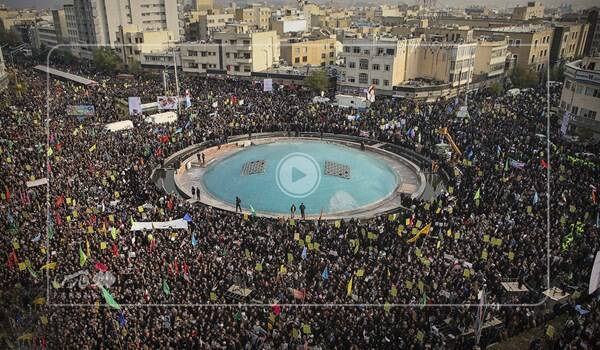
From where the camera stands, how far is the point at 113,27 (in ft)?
302

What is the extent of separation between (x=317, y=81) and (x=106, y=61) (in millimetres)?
44053

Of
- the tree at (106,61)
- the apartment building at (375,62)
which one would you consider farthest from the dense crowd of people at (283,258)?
the tree at (106,61)

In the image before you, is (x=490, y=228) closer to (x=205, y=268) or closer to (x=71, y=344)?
(x=205, y=268)

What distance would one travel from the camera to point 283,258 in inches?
813

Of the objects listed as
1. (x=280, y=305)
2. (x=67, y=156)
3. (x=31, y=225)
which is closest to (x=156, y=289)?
(x=280, y=305)

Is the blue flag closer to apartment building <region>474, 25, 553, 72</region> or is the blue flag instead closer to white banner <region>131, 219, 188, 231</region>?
white banner <region>131, 219, 188, 231</region>

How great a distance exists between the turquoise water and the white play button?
0.10m

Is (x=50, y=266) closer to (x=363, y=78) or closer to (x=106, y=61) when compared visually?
(x=363, y=78)

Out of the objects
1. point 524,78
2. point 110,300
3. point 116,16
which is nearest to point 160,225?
point 110,300

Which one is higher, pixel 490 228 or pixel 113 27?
pixel 113 27

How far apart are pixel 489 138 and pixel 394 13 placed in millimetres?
123863

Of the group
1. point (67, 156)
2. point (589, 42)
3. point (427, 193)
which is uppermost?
point (589, 42)

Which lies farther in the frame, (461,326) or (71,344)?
(461,326)

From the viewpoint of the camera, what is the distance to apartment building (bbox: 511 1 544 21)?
106250mm
